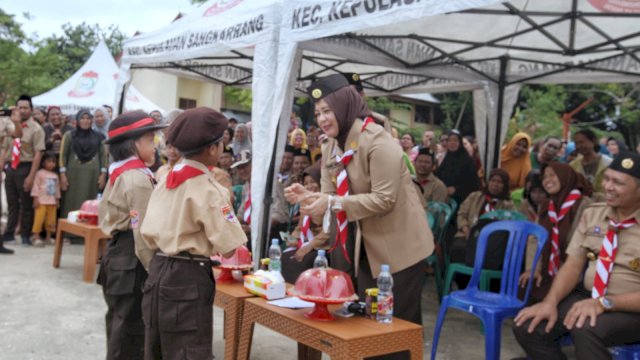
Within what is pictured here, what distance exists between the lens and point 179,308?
2.66 m

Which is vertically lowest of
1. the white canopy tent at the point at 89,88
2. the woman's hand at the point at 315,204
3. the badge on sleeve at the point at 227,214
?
the badge on sleeve at the point at 227,214

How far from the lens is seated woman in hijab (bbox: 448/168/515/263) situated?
19.5 feet

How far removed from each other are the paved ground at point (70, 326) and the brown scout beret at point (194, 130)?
2109mm

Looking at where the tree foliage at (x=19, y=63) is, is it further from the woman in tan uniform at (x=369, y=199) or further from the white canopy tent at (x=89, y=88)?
the woman in tan uniform at (x=369, y=199)

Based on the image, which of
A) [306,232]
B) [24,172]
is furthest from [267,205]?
[24,172]

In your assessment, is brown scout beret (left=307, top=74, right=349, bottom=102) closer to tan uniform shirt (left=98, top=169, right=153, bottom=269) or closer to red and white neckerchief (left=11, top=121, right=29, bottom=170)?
tan uniform shirt (left=98, top=169, right=153, bottom=269)

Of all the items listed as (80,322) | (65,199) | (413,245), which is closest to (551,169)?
(413,245)

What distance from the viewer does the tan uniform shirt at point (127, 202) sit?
11.0ft

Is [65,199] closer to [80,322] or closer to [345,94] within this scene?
[80,322]

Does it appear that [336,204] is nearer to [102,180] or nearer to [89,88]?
[102,180]

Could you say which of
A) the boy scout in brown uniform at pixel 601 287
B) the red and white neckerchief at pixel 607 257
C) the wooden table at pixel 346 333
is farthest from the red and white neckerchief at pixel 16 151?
the red and white neckerchief at pixel 607 257

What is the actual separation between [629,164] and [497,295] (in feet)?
4.87

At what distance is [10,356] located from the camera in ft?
13.7

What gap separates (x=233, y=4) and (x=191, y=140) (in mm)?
3899
